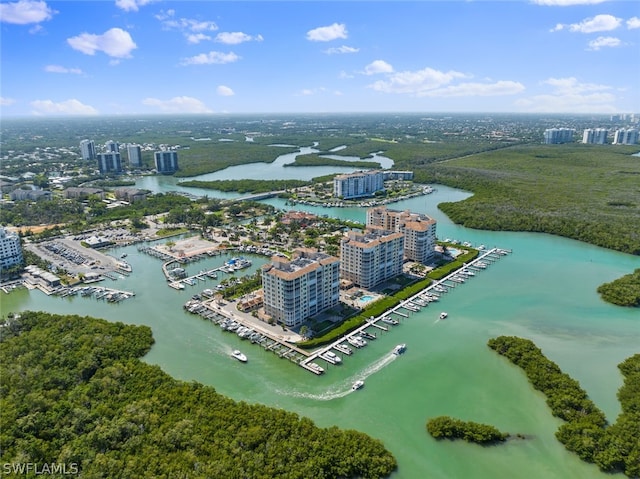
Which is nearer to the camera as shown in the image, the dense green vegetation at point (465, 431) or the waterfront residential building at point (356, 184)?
the dense green vegetation at point (465, 431)

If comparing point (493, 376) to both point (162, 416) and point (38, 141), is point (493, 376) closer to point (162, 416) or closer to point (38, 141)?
point (162, 416)

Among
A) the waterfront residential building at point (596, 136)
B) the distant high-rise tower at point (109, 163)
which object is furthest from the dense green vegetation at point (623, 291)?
the waterfront residential building at point (596, 136)

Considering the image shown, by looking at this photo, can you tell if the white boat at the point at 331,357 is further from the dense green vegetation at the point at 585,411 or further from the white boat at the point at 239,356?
the dense green vegetation at the point at 585,411

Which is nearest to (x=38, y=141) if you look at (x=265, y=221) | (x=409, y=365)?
(x=265, y=221)

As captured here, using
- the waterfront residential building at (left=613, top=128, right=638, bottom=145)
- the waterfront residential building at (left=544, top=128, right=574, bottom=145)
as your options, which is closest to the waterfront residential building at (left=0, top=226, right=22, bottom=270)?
the waterfront residential building at (left=544, top=128, right=574, bottom=145)

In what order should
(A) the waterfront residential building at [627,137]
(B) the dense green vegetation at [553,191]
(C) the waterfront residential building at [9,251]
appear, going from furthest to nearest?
(A) the waterfront residential building at [627,137], (B) the dense green vegetation at [553,191], (C) the waterfront residential building at [9,251]

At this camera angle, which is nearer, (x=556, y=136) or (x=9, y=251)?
(x=9, y=251)

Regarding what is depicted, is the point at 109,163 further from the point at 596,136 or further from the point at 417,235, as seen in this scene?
the point at 596,136

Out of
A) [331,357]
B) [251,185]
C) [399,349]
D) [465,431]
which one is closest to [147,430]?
[331,357]
